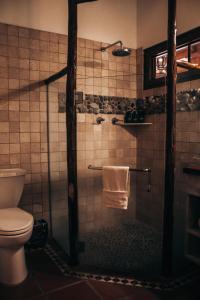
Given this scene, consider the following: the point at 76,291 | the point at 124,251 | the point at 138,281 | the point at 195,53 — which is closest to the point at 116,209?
the point at 124,251

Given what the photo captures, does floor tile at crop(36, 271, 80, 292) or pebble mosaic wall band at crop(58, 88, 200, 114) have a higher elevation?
pebble mosaic wall band at crop(58, 88, 200, 114)

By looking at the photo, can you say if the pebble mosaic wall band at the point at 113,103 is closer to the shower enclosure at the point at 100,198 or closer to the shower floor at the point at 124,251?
the shower enclosure at the point at 100,198

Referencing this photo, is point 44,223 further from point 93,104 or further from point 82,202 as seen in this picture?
point 93,104

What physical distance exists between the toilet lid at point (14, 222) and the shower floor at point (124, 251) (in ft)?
1.83

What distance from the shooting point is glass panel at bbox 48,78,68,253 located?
235cm

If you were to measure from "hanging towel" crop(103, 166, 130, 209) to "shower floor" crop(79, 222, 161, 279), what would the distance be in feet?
1.28

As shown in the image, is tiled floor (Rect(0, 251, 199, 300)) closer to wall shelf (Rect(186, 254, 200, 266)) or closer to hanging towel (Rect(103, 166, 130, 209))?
wall shelf (Rect(186, 254, 200, 266))

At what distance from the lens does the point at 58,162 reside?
2.49 metres

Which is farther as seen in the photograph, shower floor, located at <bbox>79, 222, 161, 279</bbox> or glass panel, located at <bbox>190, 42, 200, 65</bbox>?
glass panel, located at <bbox>190, 42, 200, 65</bbox>

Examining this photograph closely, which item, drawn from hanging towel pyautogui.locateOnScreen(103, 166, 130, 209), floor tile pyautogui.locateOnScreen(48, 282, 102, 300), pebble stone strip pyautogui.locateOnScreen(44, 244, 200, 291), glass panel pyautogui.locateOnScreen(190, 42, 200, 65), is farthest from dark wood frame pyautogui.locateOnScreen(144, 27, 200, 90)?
floor tile pyautogui.locateOnScreen(48, 282, 102, 300)

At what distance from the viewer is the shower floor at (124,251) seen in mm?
2057

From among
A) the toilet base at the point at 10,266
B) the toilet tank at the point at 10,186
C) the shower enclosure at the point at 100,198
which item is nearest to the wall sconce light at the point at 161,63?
the shower enclosure at the point at 100,198

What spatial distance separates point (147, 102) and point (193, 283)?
1.67m

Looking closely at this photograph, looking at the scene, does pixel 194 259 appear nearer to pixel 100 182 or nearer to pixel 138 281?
pixel 138 281
